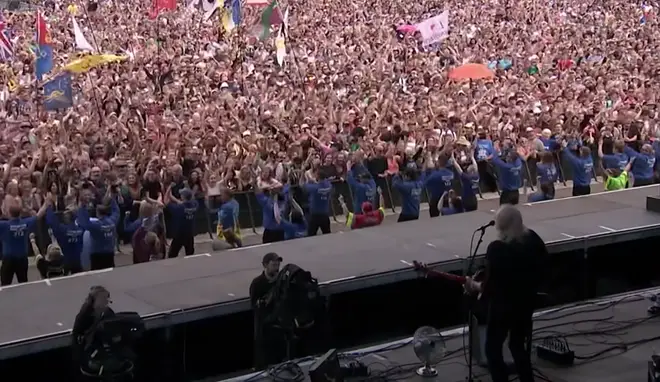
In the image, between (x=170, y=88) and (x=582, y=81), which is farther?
(x=582, y=81)

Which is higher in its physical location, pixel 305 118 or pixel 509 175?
pixel 305 118

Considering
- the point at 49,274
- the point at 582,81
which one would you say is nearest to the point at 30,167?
the point at 49,274

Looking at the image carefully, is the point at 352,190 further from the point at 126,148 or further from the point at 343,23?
the point at 343,23

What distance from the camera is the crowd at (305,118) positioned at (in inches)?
561

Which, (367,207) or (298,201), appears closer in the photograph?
(367,207)

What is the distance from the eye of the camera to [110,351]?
754 cm

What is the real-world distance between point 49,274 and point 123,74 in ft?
37.1

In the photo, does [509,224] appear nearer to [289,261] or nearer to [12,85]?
[289,261]

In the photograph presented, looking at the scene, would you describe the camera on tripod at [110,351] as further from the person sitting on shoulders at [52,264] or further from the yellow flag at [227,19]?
the yellow flag at [227,19]

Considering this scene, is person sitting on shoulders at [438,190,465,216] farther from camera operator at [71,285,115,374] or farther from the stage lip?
camera operator at [71,285,115,374]

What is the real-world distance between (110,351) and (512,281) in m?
3.12

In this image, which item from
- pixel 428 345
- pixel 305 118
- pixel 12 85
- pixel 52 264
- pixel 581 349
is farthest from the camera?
pixel 12 85

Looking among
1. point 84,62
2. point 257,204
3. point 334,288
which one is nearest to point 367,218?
point 257,204

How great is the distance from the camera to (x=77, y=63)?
60.6 ft
